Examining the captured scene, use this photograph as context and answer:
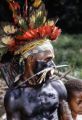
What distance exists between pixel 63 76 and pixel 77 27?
1097 centimetres

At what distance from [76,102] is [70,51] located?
7894 mm

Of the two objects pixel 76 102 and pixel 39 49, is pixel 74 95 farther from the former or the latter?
pixel 39 49

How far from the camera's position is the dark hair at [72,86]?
16.6 ft

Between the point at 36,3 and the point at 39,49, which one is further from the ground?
the point at 36,3

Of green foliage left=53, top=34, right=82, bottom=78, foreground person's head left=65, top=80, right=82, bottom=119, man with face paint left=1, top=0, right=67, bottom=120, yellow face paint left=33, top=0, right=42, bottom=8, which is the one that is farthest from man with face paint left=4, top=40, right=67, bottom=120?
green foliage left=53, top=34, right=82, bottom=78

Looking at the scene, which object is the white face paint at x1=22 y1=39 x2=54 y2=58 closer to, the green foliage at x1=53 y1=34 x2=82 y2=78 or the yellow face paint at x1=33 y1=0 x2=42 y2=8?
the yellow face paint at x1=33 y1=0 x2=42 y2=8

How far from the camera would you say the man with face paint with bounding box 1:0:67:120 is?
16.3ft

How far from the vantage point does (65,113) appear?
5059 mm

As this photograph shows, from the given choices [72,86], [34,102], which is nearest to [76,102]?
[72,86]

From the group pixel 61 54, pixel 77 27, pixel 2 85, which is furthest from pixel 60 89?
pixel 77 27

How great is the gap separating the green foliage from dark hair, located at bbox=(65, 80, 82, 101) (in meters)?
5.44

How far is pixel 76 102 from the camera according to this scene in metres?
5.10

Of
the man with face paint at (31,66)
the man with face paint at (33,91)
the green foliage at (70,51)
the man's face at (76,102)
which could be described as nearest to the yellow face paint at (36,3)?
the man with face paint at (31,66)

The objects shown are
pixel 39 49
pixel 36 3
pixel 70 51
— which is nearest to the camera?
pixel 39 49
